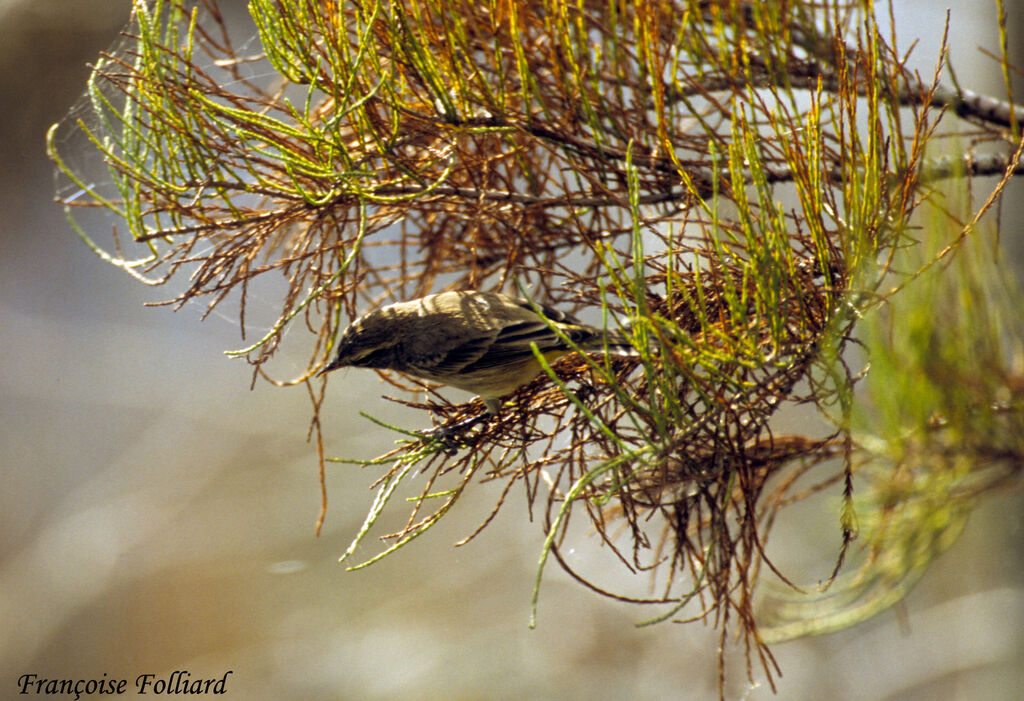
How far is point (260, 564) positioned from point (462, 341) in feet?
12.2

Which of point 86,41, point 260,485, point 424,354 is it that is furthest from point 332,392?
point 424,354

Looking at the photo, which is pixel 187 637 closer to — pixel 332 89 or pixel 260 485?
pixel 260 485

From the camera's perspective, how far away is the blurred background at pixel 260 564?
13.6 feet

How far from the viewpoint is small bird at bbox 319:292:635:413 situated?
61.8 inches

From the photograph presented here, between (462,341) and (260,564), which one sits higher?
(462,341)

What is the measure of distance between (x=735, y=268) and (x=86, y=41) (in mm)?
3043

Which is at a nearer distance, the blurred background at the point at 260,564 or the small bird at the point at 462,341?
the small bird at the point at 462,341

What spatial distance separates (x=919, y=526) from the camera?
1.59 m

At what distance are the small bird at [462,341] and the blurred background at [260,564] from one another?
2.53m

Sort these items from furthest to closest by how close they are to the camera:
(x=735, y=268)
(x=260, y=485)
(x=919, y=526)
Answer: (x=260, y=485), (x=919, y=526), (x=735, y=268)

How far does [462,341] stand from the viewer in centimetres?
167

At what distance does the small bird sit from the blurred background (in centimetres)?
253

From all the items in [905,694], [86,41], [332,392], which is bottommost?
[905,694]

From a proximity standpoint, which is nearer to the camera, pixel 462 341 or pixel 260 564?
pixel 462 341
